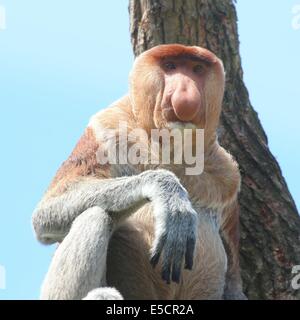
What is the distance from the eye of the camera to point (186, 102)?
882cm

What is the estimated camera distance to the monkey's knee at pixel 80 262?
850 cm

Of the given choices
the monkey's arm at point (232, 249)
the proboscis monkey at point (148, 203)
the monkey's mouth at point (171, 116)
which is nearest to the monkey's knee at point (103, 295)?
the proboscis monkey at point (148, 203)

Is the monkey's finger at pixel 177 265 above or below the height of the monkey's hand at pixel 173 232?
below

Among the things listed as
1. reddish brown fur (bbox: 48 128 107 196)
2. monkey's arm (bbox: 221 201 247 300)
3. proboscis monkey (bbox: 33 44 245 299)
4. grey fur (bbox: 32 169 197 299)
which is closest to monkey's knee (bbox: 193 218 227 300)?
proboscis monkey (bbox: 33 44 245 299)

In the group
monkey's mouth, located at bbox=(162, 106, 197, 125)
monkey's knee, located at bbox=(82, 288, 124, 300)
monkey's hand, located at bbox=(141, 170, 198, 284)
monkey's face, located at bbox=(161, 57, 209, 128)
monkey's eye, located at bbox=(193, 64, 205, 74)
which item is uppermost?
monkey's eye, located at bbox=(193, 64, 205, 74)

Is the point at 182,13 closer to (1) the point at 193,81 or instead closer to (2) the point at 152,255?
(1) the point at 193,81

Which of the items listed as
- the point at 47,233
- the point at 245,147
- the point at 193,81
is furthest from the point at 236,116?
the point at 47,233

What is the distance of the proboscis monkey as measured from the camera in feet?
27.9

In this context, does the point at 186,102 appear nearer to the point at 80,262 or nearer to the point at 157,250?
the point at 157,250

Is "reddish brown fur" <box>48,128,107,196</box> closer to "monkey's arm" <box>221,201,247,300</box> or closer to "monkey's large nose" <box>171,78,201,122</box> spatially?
"monkey's large nose" <box>171,78,201,122</box>

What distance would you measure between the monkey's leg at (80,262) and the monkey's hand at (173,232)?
0.37 meters

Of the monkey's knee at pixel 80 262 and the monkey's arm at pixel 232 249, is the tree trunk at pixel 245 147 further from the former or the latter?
the monkey's knee at pixel 80 262
